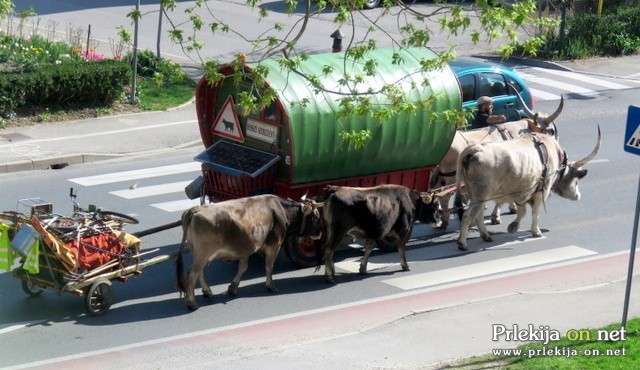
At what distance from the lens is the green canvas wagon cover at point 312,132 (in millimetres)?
15008

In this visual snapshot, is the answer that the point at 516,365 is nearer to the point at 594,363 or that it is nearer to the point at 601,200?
the point at 594,363

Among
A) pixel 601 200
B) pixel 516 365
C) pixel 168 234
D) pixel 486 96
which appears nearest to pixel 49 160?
pixel 168 234

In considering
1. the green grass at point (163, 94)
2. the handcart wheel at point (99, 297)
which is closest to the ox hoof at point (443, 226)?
the handcart wheel at point (99, 297)

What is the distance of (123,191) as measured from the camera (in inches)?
743

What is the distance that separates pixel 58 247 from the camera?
12953 millimetres

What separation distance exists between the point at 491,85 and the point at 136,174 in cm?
661

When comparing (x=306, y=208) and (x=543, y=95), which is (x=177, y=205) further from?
(x=543, y=95)

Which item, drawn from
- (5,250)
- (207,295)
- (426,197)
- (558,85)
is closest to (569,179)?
(426,197)

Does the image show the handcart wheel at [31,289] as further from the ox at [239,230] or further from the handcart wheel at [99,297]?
the ox at [239,230]

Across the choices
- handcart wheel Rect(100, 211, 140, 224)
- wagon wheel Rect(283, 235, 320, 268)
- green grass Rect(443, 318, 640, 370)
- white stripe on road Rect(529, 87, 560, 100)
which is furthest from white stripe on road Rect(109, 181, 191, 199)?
white stripe on road Rect(529, 87, 560, 100)

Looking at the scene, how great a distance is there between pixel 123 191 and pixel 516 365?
9.14 meters

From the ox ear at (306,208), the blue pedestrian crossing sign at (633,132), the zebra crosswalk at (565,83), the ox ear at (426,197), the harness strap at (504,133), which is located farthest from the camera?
the zebra crosswalk at (565,83)

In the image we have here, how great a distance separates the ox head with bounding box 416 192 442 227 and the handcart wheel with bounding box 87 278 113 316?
4552 mm

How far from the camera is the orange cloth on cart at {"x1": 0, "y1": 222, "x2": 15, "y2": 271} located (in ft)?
43.6
